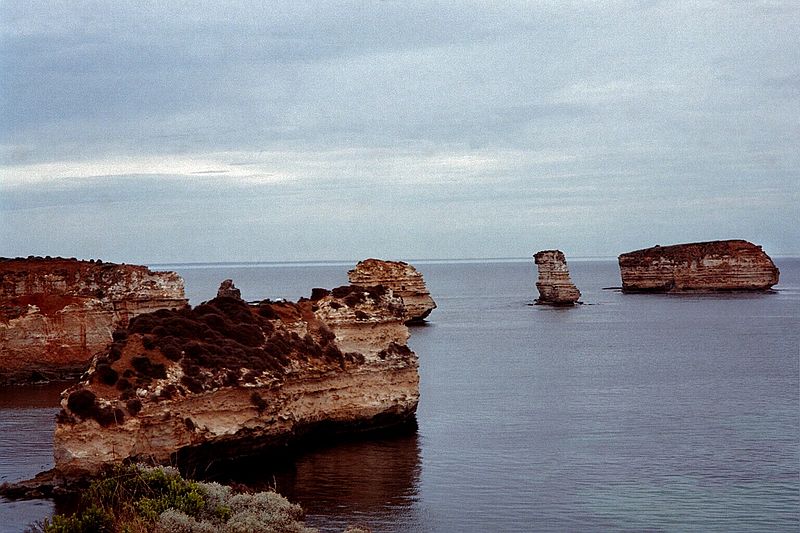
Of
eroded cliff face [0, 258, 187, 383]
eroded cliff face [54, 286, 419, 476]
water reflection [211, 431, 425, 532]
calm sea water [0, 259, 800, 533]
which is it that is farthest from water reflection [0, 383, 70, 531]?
water reflection [211, 431, 425, 532]

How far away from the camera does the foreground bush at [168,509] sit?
1972cm

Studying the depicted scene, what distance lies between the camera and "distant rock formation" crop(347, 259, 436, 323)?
91.6m

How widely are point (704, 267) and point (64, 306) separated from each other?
116026 millimetres

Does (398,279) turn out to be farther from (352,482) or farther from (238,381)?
(352,482)

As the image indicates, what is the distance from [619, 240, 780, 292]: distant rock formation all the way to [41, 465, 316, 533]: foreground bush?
13311cm

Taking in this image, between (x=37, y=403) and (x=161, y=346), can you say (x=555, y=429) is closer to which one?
(x=161, y=346)

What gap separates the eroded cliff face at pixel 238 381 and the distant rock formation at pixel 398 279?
4721 cm

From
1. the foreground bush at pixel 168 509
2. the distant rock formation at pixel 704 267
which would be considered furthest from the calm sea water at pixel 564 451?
the distant rock formation at pixel 704 267

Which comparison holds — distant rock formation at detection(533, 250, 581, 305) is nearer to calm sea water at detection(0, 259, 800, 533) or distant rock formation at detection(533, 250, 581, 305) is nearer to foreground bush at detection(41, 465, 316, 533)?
calm sea water at detection(0, 259, 800, 533)

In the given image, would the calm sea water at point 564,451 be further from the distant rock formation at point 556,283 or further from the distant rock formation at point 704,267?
the distant rock formation at point 704,267

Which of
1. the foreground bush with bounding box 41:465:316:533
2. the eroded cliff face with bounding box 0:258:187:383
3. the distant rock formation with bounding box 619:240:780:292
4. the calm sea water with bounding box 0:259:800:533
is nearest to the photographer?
the foreground bush with bounding box 41:465:316:533

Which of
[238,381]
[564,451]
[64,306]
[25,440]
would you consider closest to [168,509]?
[238,381]

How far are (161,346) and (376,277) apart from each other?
6079cm

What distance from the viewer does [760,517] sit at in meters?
26.6
